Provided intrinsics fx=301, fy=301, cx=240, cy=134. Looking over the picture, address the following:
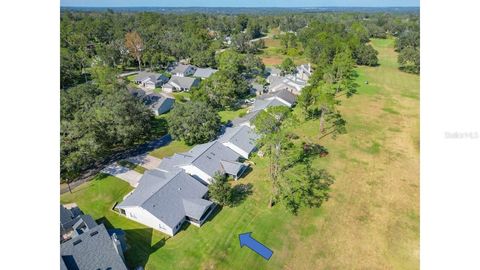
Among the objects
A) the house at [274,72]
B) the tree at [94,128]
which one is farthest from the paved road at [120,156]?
the house at [274,72]

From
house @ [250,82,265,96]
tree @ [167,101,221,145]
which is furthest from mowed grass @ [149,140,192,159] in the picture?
house @ [250,82,265,96]

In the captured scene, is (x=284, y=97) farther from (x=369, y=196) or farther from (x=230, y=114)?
(x=369, y=196)

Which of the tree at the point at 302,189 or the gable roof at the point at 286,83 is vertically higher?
the gable roof at the point at 286,83

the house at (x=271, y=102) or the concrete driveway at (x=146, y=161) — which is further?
the house at (x=271, y=102)

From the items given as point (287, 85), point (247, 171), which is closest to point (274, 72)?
point (287, 85)

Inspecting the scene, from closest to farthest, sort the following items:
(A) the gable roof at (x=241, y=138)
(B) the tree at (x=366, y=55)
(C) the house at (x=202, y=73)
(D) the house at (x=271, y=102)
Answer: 1. (A) the gable roof at (x=241, y=138)
2. (D) the house at (x=271, y=102)
3. (C) the house at (x=202, y=73)
4. (B) the tree at (x=366, y=55)

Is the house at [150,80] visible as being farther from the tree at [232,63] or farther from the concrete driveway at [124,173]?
the concrete driveway at [124,173]

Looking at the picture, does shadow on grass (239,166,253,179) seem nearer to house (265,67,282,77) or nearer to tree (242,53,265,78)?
tree (242,53,265,78)

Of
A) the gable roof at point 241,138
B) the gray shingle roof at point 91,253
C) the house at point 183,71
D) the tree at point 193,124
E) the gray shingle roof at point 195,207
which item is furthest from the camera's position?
the house at point 183,71
